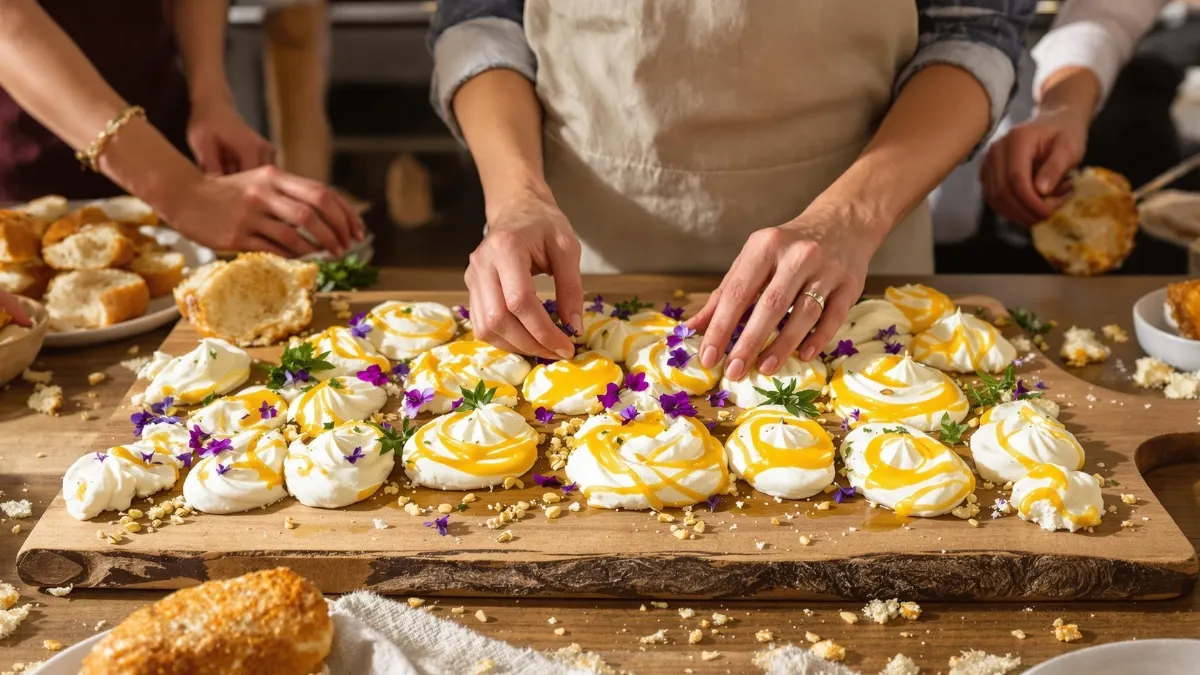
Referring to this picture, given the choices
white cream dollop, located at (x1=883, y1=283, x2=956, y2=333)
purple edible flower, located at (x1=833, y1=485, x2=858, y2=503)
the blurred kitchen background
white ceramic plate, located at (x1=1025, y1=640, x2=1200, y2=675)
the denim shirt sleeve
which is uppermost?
the denim shirt sleeve

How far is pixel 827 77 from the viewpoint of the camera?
2.22 meters

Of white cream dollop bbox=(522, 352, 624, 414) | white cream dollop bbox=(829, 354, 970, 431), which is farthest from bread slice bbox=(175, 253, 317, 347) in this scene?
white cream dollop bbox=(829, 354, 970, 431)

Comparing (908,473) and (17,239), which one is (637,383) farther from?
(17,239)

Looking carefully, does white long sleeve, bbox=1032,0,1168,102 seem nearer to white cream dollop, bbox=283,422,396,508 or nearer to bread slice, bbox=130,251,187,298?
white cream dollop, bbox=283,422,396,508

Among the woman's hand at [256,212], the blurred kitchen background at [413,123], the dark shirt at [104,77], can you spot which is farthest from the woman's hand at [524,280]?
the blurred kitchen background at [413,123]

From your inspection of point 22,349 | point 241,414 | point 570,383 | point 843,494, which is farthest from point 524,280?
point 22,349

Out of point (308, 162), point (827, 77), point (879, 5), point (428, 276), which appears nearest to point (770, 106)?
point (827, 77)

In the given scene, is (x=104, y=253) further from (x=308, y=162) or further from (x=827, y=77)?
(x=308, y=162)

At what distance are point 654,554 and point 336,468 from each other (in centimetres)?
53

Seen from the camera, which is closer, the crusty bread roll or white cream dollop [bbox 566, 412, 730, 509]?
the crusty bread roll

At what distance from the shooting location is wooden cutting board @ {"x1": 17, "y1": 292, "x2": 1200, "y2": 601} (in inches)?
57.6

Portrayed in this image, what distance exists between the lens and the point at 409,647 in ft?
4.53

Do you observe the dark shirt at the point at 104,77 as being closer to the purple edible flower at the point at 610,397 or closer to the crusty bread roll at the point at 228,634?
the purple edible flower at the point at 610,397

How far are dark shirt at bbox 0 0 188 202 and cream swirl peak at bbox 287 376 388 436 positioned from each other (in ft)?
4.65
